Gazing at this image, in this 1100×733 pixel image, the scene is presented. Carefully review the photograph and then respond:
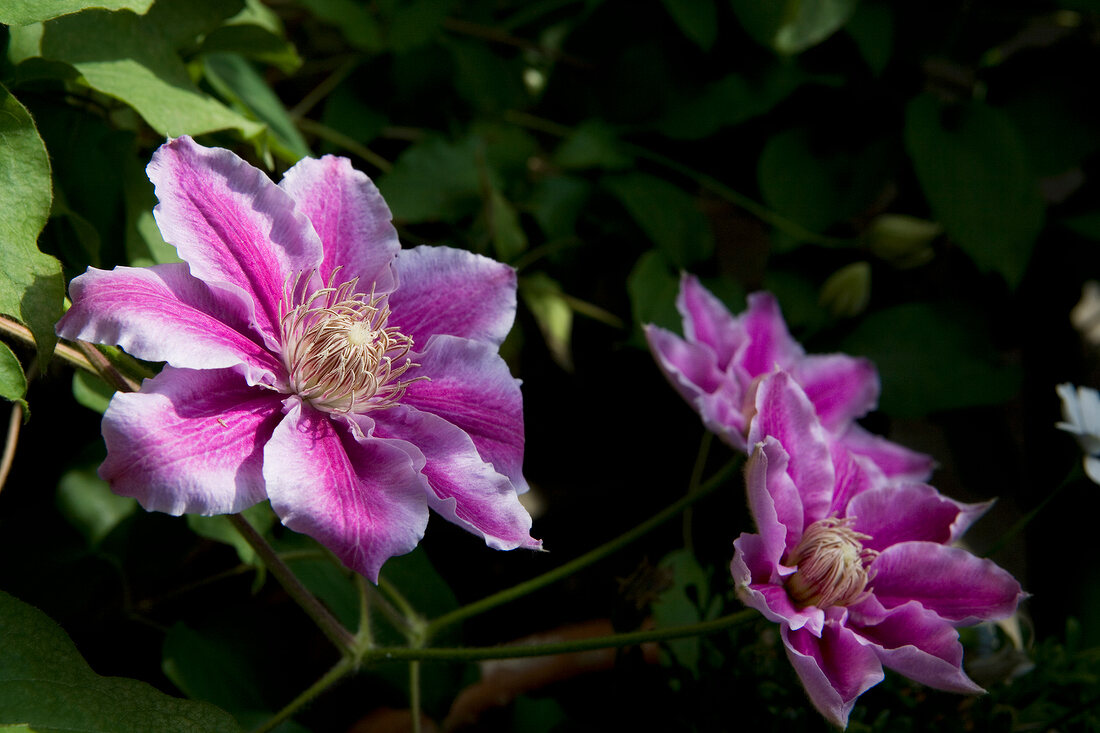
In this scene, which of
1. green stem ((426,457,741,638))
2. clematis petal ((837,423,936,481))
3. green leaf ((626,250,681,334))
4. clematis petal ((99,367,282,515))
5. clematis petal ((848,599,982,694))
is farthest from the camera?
green leaf ((626,250,681,334))

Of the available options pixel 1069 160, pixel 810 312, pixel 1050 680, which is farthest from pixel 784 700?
Result: pixel 1069 160

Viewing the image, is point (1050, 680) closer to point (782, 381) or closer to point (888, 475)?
point (888, 475)

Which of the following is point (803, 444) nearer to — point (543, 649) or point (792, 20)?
point (543, 649)

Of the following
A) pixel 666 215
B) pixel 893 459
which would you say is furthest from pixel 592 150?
pixel 893 459

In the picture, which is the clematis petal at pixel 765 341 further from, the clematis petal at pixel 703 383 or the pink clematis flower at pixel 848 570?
the pink clematis flower at pixel 848 570

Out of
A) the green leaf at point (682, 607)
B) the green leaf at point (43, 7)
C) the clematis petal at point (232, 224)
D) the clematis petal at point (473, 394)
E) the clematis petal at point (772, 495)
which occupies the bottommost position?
the green leaf at point (682, 607)

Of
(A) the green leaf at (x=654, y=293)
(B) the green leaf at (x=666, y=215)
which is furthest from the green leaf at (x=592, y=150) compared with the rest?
(A) the green leaf at (x=654, y=293)

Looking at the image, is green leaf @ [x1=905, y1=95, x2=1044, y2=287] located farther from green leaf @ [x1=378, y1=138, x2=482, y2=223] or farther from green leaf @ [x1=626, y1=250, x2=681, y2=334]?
green leaf @ [x1=378, y1=138, x2=482, y2=223]

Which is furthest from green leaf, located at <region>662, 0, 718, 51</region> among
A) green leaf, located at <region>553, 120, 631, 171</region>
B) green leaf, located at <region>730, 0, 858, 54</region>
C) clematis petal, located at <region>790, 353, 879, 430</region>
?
clematis petal, located at <region>790, 353, 879, 430</region>
